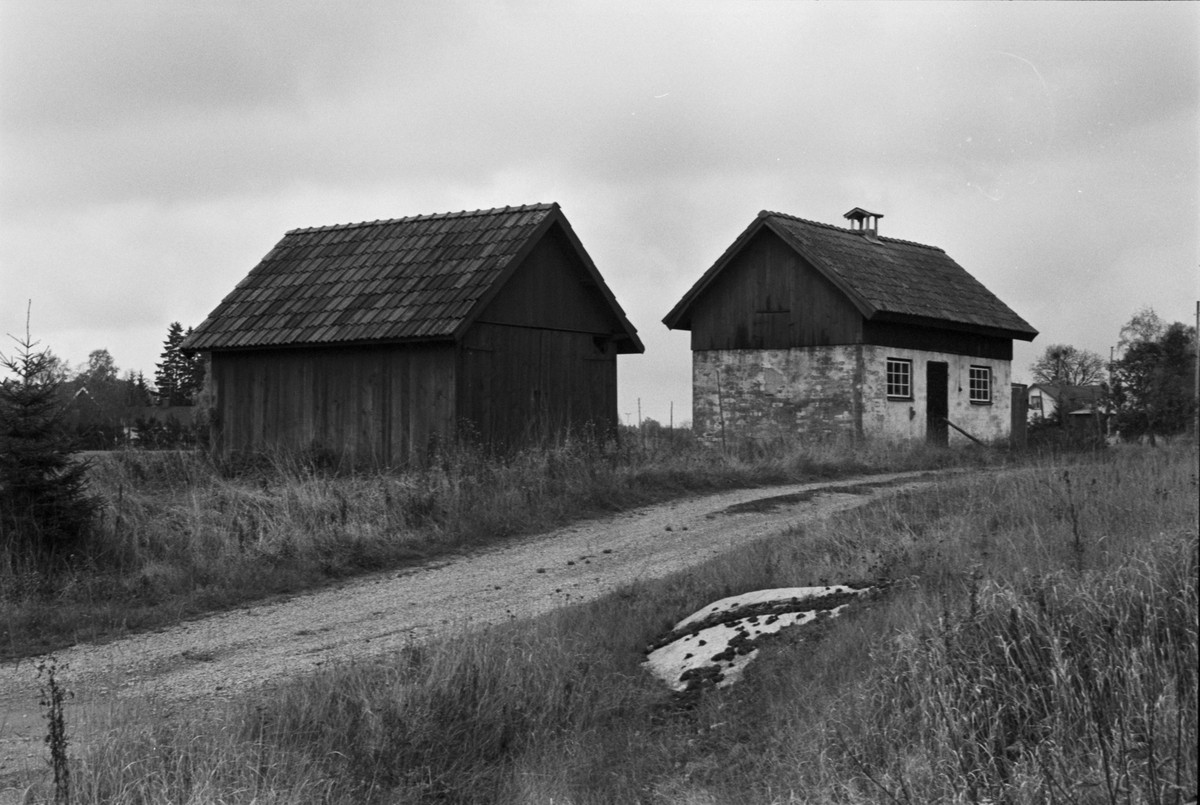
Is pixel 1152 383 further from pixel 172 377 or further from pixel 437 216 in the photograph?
pixel 172 377

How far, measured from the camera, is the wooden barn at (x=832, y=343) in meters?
26.2

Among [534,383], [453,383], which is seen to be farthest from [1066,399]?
[453,383]

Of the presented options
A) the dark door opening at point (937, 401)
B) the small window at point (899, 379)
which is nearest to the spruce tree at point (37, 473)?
the small window at point (899, 379)

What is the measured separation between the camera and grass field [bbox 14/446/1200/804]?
16.1 ft

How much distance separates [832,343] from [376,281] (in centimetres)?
1092

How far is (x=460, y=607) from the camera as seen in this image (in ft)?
32.3

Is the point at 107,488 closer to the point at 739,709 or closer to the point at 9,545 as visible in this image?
the point at 9,545

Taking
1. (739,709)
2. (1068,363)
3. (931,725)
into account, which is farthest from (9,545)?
(1068,363)

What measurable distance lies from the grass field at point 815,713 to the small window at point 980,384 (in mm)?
21492

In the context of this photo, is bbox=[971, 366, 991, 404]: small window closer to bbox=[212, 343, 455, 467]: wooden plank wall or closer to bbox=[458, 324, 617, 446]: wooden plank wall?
bbox=[458, 324, 617, 446]: wooden plank wall

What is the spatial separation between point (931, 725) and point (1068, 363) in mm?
55922

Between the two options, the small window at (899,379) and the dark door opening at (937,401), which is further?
the dark door opening at (937,401)

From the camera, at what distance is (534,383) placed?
2077 centimetres

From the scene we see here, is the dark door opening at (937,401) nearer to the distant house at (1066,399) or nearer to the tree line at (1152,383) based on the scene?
the distant house at (1066,399)
